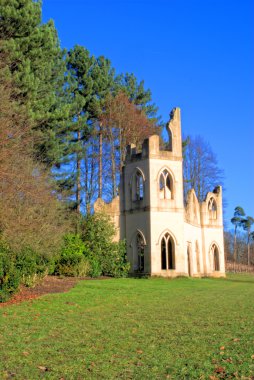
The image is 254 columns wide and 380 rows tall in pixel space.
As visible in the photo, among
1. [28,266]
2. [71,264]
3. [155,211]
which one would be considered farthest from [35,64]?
[28,266]

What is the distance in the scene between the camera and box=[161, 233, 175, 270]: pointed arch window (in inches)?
1013

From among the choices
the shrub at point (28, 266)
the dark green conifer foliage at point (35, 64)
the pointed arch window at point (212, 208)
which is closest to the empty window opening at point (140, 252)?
the dark green conifer foliage at point (35, 64)

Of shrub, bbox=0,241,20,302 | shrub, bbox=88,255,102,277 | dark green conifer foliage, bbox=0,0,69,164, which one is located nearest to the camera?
shrub, bbox=0,241,20,302

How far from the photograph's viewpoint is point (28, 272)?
52.6 ft

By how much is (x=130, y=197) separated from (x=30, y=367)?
69.1ft

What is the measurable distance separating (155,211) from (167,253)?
2.49 metres

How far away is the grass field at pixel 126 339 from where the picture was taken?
5.94 meters

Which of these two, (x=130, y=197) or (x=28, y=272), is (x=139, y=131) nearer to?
(x=130, y=197)

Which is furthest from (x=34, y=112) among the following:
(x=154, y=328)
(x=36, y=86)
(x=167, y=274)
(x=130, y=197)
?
(x=154, y=328)

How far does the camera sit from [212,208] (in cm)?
3406

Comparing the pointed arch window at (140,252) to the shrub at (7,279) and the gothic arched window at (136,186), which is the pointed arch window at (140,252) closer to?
the gothic arched window at (136,186)

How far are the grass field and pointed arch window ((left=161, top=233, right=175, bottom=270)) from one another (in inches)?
466

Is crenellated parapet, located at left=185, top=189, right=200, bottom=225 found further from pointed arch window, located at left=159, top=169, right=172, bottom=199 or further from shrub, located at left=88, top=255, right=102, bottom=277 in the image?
shrub, located at left=88, top=255, right=102, bottom=277

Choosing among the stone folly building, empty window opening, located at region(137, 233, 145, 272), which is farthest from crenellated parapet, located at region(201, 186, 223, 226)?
empty window opening, located at region(137, 233, 145, 272)
